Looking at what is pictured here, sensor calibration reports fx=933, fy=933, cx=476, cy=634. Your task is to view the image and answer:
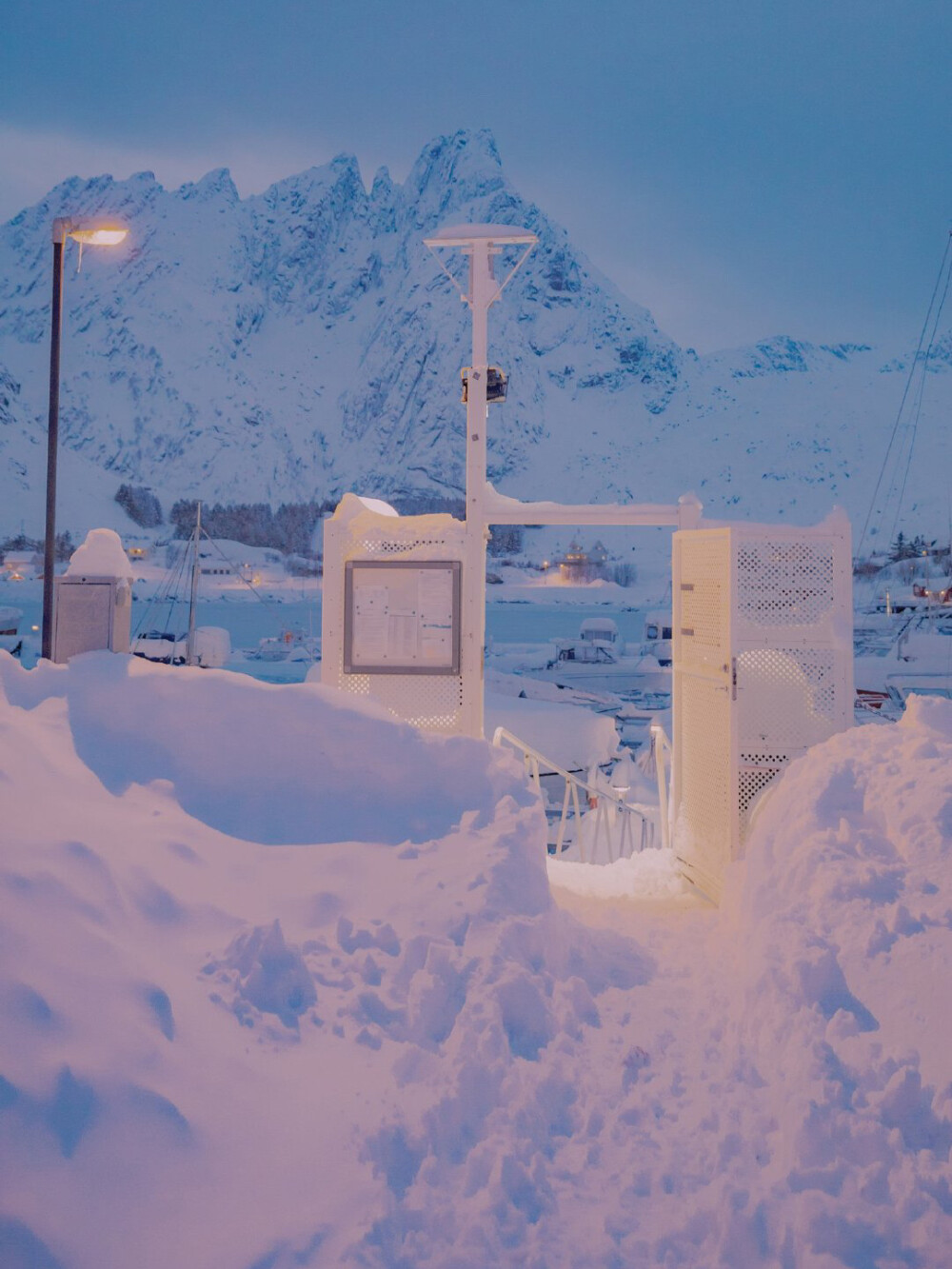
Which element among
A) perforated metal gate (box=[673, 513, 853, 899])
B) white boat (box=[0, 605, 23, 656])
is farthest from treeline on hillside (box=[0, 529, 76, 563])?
perforated metal gate (box=[673, 513, 853, 899])

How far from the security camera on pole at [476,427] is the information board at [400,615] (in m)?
0.12

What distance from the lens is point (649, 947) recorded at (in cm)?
555

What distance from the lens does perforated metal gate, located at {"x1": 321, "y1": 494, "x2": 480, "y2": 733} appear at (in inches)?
299

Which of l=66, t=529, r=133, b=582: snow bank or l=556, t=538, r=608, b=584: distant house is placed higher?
l=556, t=538, r=608, b=584: distant house

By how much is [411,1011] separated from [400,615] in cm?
420

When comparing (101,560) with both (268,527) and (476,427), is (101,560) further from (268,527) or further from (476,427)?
(268,527)

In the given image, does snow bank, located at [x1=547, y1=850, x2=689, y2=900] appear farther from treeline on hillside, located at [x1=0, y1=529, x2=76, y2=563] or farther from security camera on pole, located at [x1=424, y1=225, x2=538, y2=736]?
treeline on hillside, located at [x1=0, y1=529, x2=76, y2=563]

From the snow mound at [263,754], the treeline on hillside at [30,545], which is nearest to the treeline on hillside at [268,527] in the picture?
the treeline on hillside at [30,545]

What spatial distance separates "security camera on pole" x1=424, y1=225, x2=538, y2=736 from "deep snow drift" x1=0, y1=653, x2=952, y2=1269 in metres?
1.95

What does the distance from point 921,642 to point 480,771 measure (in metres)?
29.0

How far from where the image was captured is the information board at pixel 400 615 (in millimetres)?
7574

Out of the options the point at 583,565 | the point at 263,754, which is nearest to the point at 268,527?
the point at 583,565

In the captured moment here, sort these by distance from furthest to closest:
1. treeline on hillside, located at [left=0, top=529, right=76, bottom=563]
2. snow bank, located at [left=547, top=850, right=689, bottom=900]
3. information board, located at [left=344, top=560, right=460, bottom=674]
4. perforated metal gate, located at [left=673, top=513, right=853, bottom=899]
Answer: treeline on hillside, located at [left=0, top=529, right=76, bottom=563]
information board, located at [left=344, top=560, right=460, bottom=674]
snow bank, located at [left=547, top=850, right=689, bottom=900]
perforated metal gate, located at [left=673, top=513, right=853, bottom=899]

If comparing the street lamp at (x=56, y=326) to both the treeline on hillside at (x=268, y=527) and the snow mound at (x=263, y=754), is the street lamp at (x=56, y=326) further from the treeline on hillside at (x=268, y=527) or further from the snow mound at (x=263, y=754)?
the treeline on hillside at (x=268, y=527)
